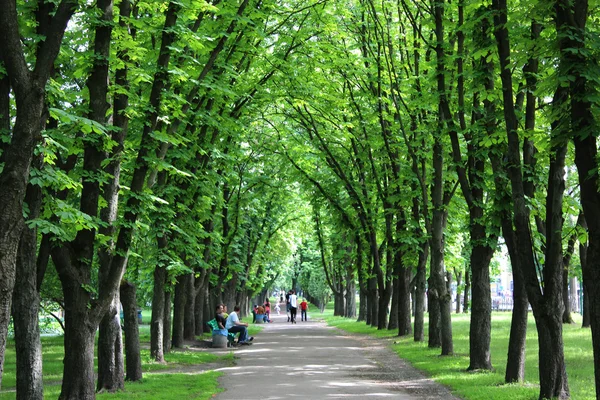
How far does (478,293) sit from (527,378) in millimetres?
2332

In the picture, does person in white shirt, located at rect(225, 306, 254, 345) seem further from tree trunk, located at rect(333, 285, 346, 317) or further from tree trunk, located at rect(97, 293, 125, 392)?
tree trunk, located at rect(333, 285, 346, 317)

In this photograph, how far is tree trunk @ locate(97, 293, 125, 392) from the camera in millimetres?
14016

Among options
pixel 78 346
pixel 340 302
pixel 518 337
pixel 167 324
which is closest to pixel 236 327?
pixel 167 324

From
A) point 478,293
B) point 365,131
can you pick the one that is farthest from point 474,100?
point 365,131

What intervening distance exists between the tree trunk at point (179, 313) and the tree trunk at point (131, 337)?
7656mm

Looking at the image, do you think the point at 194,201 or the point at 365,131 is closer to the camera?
the point at 194,201

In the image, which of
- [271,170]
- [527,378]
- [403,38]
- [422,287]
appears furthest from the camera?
[271,170]

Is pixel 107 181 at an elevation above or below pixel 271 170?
below

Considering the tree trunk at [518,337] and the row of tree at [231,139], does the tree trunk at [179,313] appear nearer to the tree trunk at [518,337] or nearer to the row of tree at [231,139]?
the row of tree at [231,139]

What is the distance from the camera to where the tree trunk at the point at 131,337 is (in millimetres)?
15930

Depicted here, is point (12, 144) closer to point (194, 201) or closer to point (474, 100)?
point (474, 100)

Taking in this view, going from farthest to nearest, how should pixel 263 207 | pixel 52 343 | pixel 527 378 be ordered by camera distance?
pixel 263 207
pixel 52 343
pixel 527 378

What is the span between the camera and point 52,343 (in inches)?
1382

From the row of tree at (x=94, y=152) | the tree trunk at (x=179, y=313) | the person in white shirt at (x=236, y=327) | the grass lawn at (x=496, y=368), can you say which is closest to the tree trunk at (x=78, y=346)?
the row of tree at (x=94, y=152)
